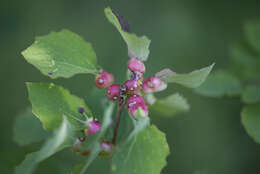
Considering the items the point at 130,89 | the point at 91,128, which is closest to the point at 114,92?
the point at 130,89

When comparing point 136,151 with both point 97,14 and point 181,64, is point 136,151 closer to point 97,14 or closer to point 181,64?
point 181,64

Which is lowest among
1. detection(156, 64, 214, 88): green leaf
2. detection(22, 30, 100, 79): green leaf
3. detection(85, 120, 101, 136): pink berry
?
detection(85, 120, 101, 136): pink berry

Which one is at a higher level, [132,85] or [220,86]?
[132,85]

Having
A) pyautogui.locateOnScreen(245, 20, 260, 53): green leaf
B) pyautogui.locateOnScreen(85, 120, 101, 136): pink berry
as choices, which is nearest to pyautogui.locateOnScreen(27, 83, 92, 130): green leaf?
pyautogui.locateOnScreen(85, 120, 101, 136): pink berry

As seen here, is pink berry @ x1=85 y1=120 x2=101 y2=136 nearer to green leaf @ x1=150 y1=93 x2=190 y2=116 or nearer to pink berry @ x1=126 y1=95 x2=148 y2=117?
pink berry @ x1=126 y1=95 x2=148 y2=117

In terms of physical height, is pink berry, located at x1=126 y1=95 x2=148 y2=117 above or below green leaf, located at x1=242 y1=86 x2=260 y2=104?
above

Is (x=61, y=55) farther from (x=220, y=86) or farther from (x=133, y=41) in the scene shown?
(x=220, y=86)
